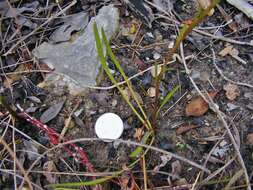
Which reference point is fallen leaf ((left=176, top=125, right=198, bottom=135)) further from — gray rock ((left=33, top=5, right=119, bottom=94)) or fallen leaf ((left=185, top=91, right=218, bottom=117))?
gray rock ((left=33, top=5, right=119, bottom=94))

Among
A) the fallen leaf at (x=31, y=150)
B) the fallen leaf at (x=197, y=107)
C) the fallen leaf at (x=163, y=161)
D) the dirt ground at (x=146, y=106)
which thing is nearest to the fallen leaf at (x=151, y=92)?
the dirt ground at (x=146, y=106)

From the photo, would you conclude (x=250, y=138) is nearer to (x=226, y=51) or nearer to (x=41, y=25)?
(x=226, y=51)

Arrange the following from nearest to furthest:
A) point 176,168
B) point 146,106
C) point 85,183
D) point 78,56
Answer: point 85,183
point 176,168
point 146,106
point 78,56

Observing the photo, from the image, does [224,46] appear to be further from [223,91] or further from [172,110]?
[172,110]

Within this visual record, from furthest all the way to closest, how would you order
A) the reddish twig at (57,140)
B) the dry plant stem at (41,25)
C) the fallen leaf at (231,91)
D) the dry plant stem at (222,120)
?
the dry plant stem at (41,25)
the fallen leaf at (231,91)
the reddish twig at (57,140)
the dry plant stem at (222,120)

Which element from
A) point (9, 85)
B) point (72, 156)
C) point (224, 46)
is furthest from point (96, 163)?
point (224, 46)

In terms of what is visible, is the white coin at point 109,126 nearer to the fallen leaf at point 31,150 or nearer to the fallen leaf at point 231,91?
the fallen leaf at point 31,150

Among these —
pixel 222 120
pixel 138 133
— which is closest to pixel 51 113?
pixel 138 133
